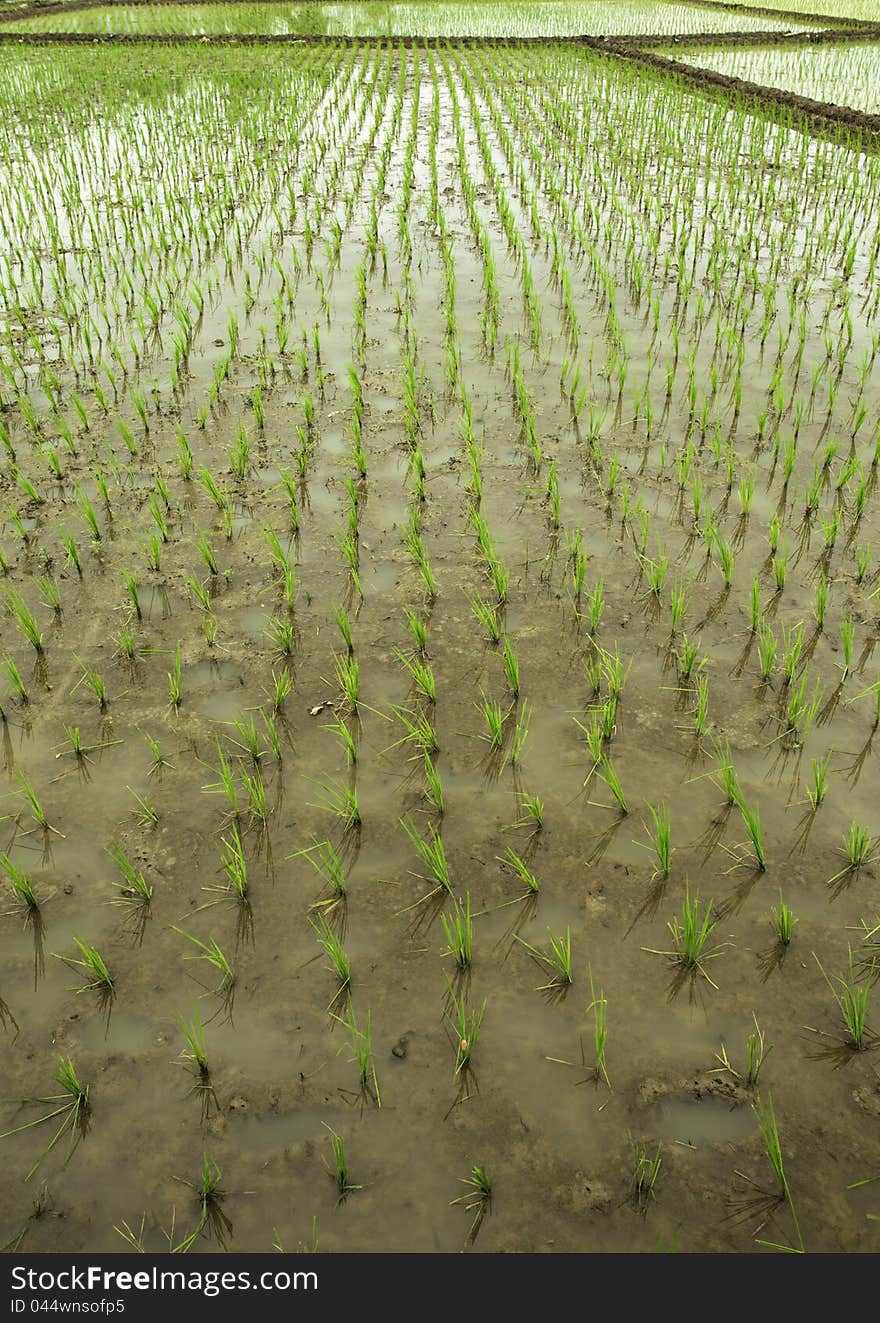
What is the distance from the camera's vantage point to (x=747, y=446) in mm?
4109

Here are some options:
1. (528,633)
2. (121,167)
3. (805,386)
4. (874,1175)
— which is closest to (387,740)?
(528,633)

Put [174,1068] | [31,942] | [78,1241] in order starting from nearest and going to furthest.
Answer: [78,1241] < [174,1068] < [31,942]

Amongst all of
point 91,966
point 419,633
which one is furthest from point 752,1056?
point 419,633

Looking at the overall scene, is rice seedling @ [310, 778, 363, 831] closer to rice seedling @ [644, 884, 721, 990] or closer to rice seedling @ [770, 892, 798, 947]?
rice seedling @ [644, 884, 721, 990]

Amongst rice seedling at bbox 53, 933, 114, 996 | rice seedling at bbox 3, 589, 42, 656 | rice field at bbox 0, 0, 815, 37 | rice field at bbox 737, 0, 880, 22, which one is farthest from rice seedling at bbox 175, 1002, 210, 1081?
rice field at bbox 737, 0, 880, 22

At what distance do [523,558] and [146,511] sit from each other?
171 cm

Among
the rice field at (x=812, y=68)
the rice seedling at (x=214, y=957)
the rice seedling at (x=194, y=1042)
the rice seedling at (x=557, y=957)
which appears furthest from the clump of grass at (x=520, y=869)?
the rice field at (x=812, y=68)

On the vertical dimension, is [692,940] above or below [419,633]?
below

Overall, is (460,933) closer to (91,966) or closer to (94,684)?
(91,966)

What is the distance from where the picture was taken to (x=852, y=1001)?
1.89 meters

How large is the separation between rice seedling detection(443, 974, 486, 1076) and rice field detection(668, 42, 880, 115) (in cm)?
1283

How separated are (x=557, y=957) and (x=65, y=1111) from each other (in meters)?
1.15

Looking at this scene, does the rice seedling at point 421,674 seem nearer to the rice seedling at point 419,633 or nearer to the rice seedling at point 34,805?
the rice seedling at point 419,633

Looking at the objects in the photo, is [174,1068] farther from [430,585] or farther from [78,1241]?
[430,585]
